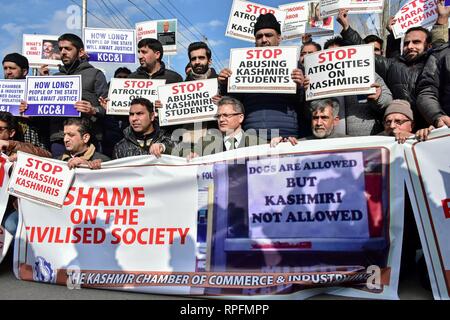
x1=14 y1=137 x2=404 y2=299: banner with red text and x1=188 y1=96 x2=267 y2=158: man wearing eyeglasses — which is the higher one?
x1=188 y1=96 x2=267 y2=158: man wearing eyeglasses

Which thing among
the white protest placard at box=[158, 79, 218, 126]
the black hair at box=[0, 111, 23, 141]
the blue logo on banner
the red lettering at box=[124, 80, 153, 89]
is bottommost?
the blue logo on banner

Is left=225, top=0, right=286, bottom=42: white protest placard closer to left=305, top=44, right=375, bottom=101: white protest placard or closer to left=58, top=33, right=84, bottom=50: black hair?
left=58, top=33, right=84, bottom=50: black hair

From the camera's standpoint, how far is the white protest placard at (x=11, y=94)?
610 cm

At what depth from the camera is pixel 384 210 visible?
13.0ft

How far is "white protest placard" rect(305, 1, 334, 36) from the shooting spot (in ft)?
25.5

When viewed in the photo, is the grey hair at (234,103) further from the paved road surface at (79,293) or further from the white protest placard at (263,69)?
the paved road surface at (79,293)

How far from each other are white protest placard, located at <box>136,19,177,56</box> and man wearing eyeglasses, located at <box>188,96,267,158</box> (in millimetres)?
3667

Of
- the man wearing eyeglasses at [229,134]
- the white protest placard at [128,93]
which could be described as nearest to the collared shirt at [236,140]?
the man wearing eyeglasses at [229,134]

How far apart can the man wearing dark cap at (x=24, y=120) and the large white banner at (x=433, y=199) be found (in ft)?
15.0

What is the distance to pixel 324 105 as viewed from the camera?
461cm

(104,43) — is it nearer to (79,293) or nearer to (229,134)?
(229,134)

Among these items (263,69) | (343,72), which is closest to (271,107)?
(263,69)

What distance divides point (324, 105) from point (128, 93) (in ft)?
8.62

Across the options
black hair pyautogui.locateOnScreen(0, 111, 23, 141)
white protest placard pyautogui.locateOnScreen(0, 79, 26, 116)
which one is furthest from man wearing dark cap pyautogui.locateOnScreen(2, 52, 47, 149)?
black hair pyautogui.locateOnScreen(0, 111, 23, 141)
